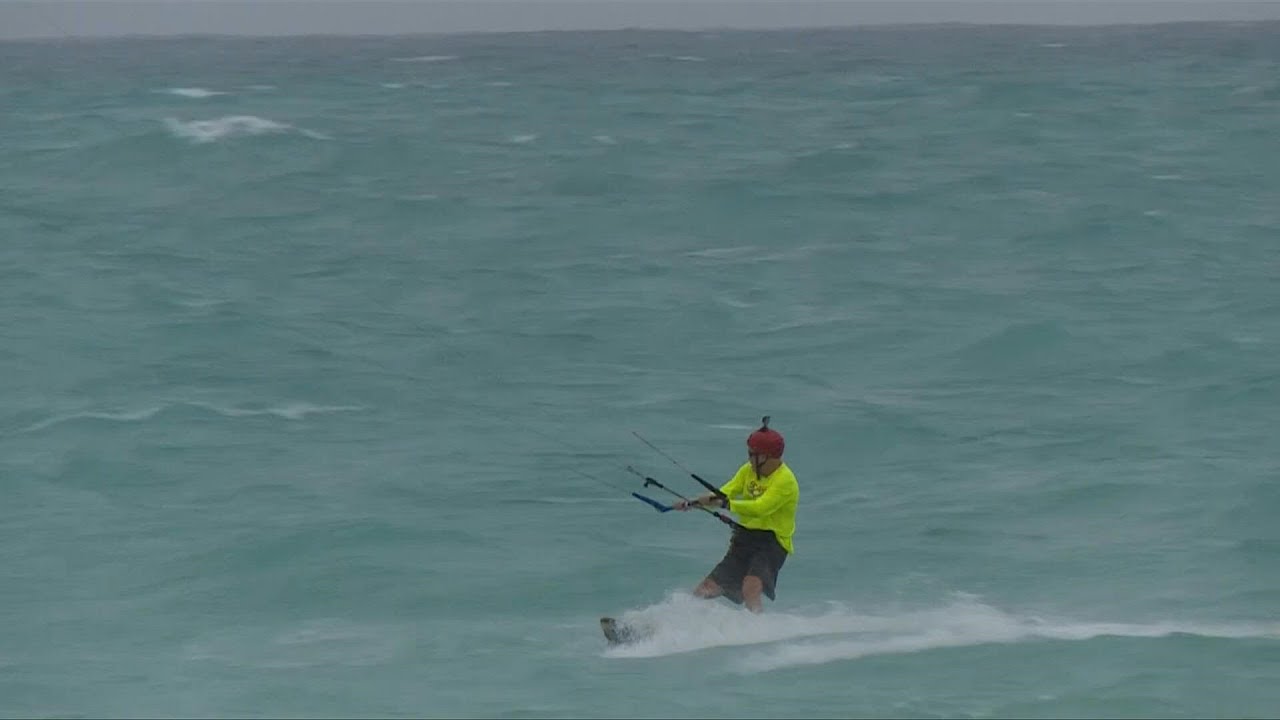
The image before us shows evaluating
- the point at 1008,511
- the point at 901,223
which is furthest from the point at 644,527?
the point at 901,223

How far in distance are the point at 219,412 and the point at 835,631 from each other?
1062cm

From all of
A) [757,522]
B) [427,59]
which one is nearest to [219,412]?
[757,522]

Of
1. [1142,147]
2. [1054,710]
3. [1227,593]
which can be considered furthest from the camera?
[1142,147]

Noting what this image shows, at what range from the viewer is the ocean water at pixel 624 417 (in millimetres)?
16797

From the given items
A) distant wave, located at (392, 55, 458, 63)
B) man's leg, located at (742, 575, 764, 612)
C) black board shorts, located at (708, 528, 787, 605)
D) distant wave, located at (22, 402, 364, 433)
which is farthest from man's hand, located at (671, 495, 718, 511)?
distant wave, located at (392, 55, 458, 63)

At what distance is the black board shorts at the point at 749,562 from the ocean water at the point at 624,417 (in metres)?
0.23

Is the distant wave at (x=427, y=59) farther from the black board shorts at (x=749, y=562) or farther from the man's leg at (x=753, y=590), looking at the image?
the man's leg at (x=753, y=590)

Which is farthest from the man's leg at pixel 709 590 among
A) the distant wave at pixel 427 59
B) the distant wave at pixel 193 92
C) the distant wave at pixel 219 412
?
the distant wave at pixel 427 59

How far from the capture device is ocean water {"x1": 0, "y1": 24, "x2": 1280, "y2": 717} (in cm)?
1680

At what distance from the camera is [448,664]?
55.1 ft

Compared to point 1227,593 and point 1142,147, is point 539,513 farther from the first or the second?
point 1142,147

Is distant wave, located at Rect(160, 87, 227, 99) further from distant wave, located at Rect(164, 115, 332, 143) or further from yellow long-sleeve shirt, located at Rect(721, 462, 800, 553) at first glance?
yellow long-sleeve shirt, located at Rect(721, 462, 800, 553)

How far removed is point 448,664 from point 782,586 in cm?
375

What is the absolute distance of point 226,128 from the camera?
56.2 m
